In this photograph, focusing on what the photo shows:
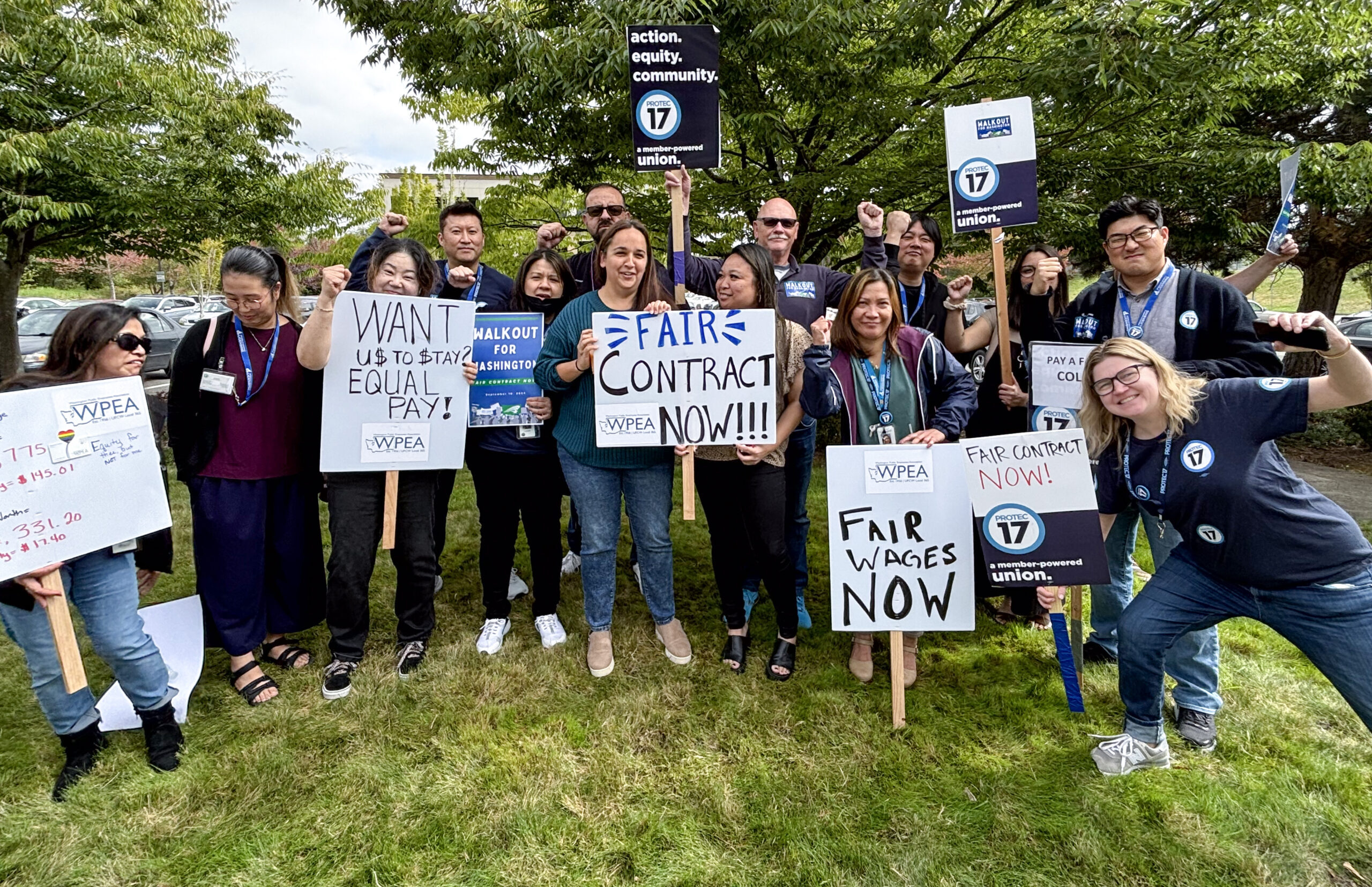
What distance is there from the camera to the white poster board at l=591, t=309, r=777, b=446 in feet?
10.5

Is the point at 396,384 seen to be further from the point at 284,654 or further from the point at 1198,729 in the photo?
the point at 1198,729

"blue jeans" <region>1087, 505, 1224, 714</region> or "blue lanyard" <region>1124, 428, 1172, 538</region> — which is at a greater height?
"blue lanyard" <region>1124, 428, 1172, 538</region>

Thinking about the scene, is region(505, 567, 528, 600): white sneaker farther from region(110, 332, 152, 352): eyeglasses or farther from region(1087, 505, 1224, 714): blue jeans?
region(1087, 505, 1224, 714): blue jeans

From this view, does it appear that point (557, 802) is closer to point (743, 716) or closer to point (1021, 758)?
point (743, 716)

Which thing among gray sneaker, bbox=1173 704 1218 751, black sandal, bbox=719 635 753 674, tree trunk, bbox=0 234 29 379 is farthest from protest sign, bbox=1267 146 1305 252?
tree trunk, bbox=0 234 29 379

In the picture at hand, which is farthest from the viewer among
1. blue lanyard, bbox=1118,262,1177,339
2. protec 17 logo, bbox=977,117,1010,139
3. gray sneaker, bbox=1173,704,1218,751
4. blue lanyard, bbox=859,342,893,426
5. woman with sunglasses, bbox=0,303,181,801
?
protec 17 logo, bbox=977,117,1010,139

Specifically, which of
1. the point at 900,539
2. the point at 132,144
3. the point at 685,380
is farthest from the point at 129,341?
the point at 132,144

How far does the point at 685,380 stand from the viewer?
3.23m

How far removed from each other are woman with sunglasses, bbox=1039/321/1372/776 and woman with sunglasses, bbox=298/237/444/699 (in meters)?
3.16

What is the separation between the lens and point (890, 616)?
3129 mm

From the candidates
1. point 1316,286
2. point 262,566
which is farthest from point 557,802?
point 1316,286

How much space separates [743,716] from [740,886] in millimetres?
942

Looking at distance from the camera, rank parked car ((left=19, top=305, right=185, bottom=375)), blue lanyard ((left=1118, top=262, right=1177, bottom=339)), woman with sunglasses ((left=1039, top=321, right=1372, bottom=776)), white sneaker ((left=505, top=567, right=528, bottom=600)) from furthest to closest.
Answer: parked car ((left=19, top=305, right=185, bottom=375)) < white sneaker ((left=505, top=567, right=528, bottom=600)) < blue lanyard ((left=1118, top=262, right=1177, bottom=339)) < woman with sunglasses ((left=1039, top=321, right=1372, bottom=776))

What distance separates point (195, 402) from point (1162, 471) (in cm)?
412
